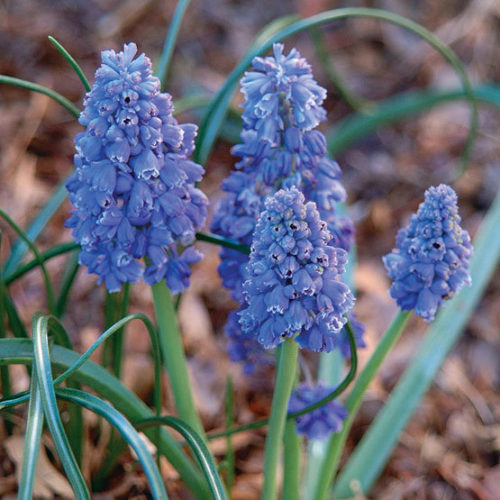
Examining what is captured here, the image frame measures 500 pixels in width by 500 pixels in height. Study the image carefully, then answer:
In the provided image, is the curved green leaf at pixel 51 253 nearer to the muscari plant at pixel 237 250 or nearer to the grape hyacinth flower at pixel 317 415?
the muscari plant at pixel 237 250

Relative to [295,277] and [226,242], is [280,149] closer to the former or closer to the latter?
[226,242]

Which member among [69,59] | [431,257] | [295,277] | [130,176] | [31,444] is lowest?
[31,444]

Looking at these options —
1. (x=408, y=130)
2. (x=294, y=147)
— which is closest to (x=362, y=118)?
(x=408, y=130)

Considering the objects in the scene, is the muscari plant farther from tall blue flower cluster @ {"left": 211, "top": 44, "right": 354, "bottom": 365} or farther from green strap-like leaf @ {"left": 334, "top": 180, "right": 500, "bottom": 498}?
green strap-like leaf @ {"left": 334, "top": 180, "right": 500, "bottom": 498}

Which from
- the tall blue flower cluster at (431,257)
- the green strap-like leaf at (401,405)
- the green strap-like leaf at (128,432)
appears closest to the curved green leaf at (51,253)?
the green strap-like leaf at (128,432)

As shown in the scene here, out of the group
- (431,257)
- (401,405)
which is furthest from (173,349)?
(401,405)

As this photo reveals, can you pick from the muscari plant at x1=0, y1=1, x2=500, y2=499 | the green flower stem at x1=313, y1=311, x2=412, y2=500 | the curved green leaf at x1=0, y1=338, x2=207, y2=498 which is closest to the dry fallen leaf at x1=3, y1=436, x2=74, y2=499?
the muscari plant at x1=0, y1=1, x2=500, y2=499
